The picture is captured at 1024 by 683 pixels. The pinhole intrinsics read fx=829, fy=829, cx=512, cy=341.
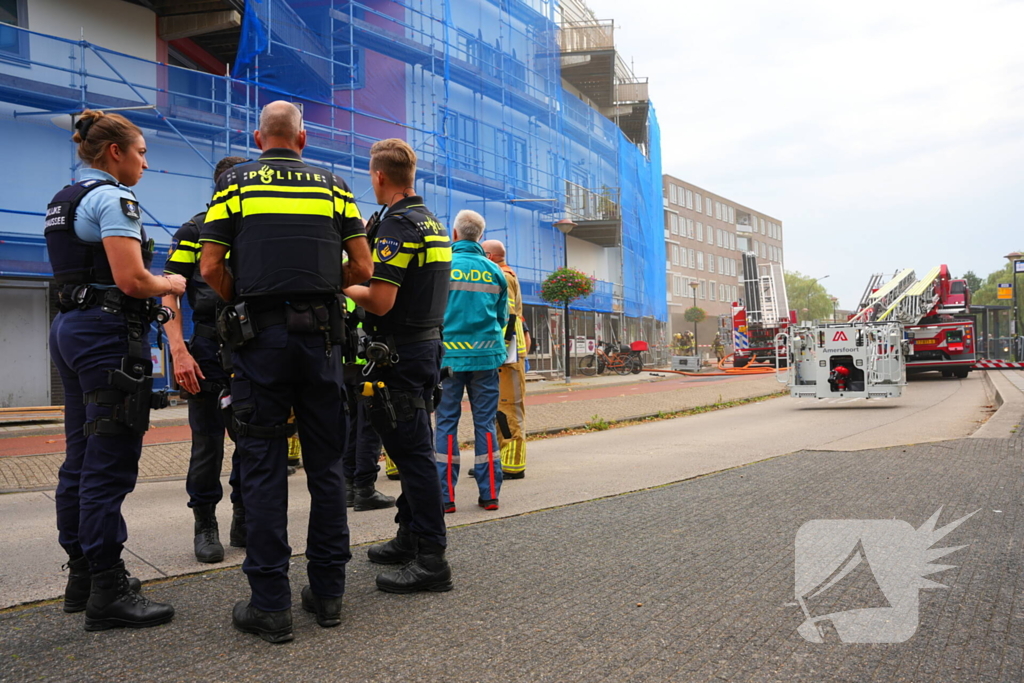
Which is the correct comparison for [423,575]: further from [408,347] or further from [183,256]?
[183,256]

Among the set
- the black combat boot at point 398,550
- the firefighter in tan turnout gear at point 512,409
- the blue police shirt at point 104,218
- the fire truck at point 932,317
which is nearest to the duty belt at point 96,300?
the blue police shirt at point 104,218

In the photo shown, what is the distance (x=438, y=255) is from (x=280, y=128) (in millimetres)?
919

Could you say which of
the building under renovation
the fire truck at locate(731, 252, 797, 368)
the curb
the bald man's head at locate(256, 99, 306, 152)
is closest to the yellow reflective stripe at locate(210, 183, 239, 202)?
the bald man's head at locate(256, 99, 306, 152)

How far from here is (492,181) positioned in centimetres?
2611

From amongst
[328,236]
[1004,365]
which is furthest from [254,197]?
[1004,365]

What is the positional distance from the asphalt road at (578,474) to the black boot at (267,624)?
974 millimetres

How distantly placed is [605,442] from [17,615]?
678cm

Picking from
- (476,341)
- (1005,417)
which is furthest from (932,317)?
(476,341)

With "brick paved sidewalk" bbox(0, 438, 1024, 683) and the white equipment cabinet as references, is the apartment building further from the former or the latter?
"brick paved sidewalk" bbox(0, 438, 1024, 683)

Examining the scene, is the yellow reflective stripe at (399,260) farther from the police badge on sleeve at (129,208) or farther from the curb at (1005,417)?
the curb at (1005,417)

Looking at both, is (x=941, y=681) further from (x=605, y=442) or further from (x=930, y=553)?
(x=605, y=442)

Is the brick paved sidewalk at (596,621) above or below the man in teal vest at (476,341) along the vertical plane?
below

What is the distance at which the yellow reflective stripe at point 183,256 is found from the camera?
4.00 m

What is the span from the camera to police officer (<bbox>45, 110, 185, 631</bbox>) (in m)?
3.16
